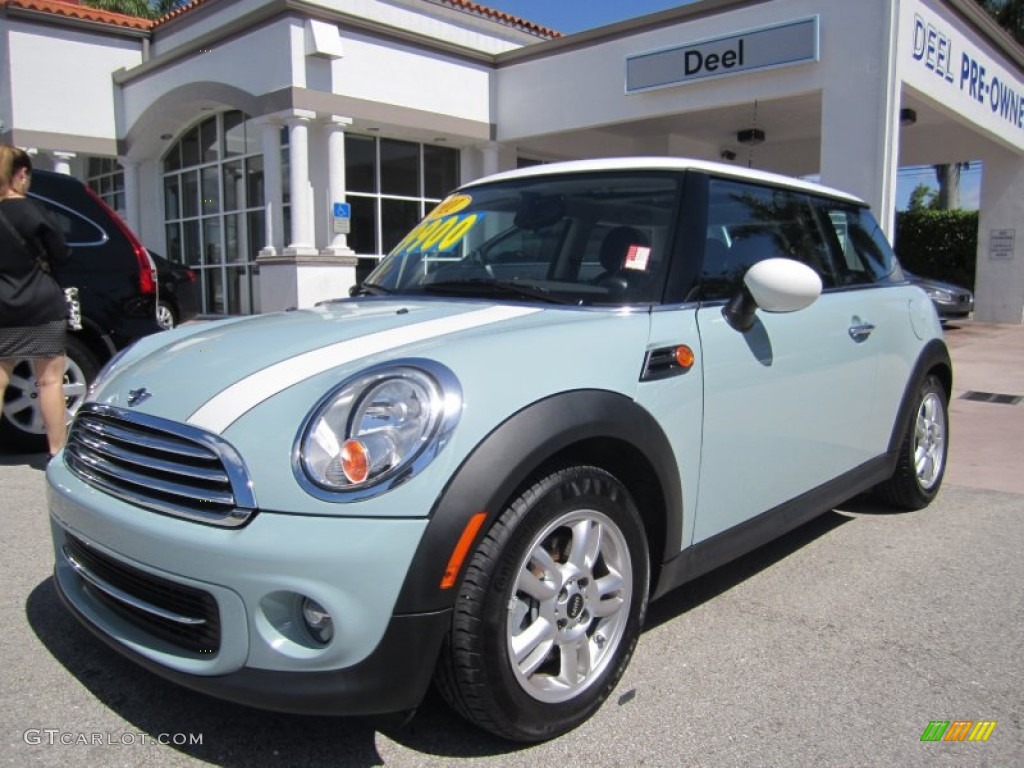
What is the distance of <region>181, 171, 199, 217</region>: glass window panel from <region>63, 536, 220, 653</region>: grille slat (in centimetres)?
1555

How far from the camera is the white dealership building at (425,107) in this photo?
35.8 feet

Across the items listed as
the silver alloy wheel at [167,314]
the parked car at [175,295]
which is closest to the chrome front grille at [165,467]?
the silver alloy wheel at [167,314]

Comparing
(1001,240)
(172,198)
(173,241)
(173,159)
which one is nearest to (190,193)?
(172,198)

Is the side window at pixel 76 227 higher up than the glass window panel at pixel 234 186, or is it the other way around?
the glass window panel at pixel 234 186

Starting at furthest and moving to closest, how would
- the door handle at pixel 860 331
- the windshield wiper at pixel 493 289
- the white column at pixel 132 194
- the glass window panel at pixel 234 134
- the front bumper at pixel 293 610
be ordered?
the white column at pixel 132 194 < the glass window panel at pixel 234 134 < the door handle at pixel 860 331 < the windshield wiper at pixel 493 289 < the front bumper at pixel 293 610

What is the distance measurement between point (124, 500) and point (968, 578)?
130 inches

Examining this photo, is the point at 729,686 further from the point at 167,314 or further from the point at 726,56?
the point at 726,56

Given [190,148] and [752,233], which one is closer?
[752,233]

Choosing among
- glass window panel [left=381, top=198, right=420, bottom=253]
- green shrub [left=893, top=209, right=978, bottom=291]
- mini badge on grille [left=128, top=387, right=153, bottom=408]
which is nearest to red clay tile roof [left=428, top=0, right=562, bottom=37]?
glass window panel [left=381, top=198, right=420, bottom=253]

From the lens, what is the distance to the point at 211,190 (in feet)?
52.9

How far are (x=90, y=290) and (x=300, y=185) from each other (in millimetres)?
7520

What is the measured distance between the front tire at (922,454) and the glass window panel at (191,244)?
48.7ft

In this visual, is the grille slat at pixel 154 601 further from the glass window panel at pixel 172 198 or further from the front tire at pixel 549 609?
the glass window panel at pixel 172 198

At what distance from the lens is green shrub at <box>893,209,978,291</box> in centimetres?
2141
